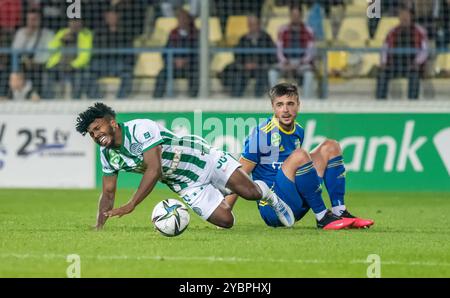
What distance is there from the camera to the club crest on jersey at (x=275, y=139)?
38.1 feet

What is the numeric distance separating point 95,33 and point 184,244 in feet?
32.3

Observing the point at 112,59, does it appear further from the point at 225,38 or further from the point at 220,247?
the point at 220,247

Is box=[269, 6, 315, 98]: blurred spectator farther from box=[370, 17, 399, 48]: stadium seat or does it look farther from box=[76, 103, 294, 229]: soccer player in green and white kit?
box=[76, 103, 294, 229]: soccer player in green and white kit

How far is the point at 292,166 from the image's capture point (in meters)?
11.4

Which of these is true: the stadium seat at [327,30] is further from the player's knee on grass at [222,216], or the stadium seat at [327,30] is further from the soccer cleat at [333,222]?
the player's knee on grass at [222,216]

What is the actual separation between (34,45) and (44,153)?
8.12 feet

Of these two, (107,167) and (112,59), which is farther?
(112,59)

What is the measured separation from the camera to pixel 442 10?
1905 centimetres

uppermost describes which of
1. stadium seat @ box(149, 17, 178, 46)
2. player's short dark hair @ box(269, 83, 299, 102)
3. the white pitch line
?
stadium seat @ box(149, 17, 178, 46)

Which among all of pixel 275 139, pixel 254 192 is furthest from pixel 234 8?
pixel 254 192

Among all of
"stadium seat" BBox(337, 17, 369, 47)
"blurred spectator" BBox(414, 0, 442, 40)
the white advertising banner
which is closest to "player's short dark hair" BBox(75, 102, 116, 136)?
the white advertising banner

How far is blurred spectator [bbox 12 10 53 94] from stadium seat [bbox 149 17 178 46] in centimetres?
170

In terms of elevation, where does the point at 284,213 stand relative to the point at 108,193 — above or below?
below

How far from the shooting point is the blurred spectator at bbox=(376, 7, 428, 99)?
18672 mm
